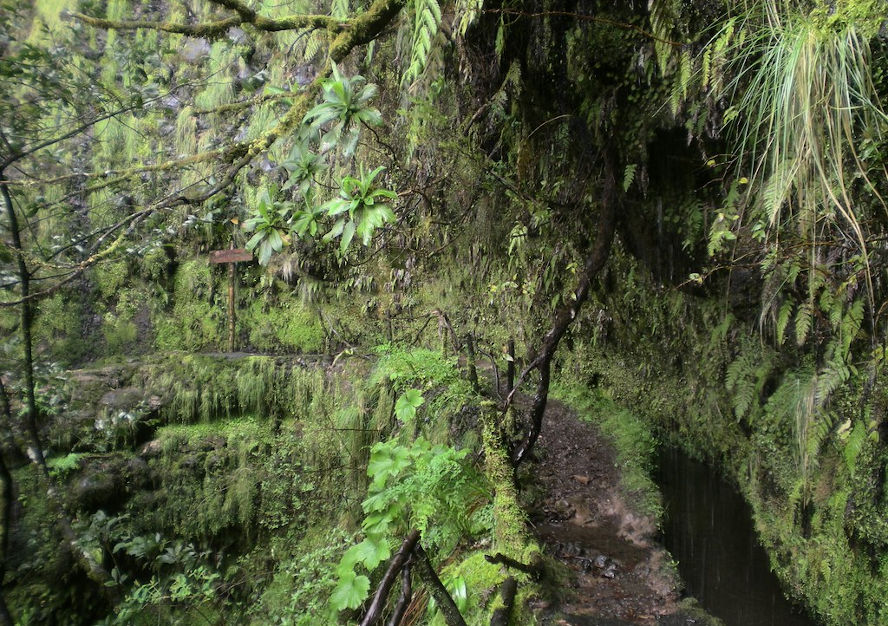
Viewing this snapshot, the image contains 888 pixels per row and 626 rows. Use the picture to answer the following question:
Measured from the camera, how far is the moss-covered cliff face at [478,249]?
2084 millimetres

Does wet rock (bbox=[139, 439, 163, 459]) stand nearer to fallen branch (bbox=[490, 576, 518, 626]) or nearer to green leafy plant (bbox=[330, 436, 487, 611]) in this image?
green leafy plant (bbox=[330, 436, 487, 611])

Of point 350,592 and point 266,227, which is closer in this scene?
point 350,592

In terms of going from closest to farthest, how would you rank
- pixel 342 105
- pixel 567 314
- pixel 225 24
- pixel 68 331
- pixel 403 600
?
1. pixel 403 600
2. pixel 342 105
3. pixel 225 24
4. pixel 567 314
5. pixel 68 331

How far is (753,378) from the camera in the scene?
3.14m

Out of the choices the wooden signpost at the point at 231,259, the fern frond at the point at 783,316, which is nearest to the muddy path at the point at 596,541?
the fern frond at the point at 783,316

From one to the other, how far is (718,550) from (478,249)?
123 inches

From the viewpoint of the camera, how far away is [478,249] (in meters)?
4.88

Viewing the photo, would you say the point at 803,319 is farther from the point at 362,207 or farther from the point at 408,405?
the point at 362,207

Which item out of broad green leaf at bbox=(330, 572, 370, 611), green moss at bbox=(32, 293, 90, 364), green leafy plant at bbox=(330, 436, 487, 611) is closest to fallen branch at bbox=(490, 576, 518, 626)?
green leafy plant at bbox=(330, 436, 487, 611)

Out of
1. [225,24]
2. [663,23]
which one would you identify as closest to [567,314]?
[663,23]

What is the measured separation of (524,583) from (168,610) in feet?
15.9

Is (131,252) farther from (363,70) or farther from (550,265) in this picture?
(550,265)

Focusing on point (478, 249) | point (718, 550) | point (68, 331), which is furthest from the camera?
point (68, 331)

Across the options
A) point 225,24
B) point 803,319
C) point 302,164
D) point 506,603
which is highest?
point 225,24
